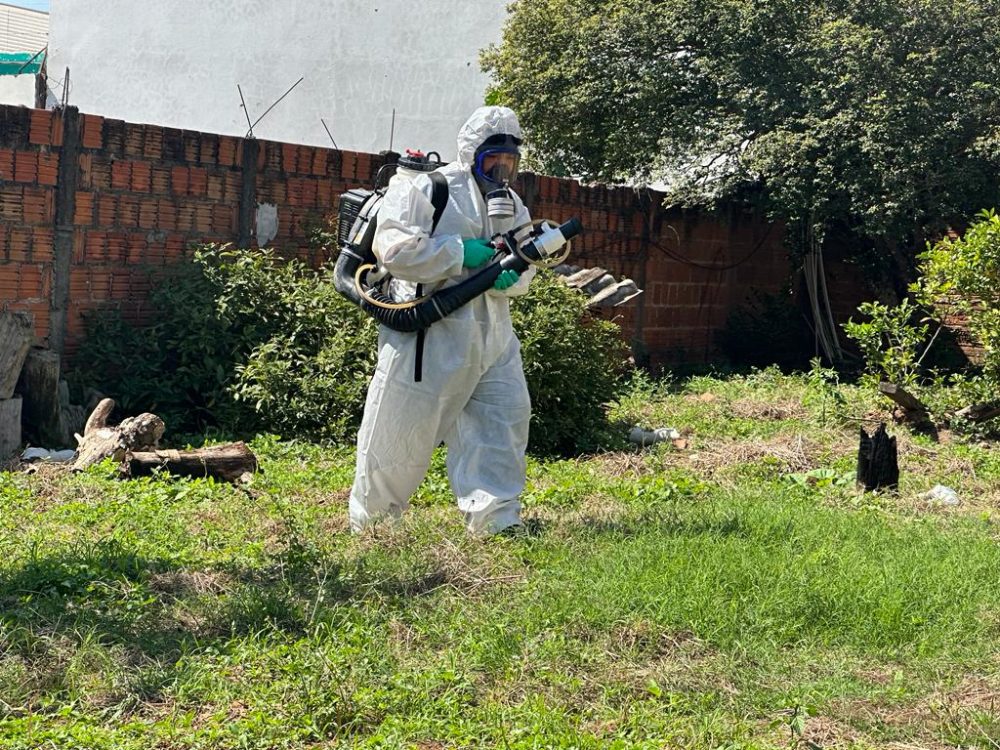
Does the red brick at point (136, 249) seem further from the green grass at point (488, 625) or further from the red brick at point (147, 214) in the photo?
the green grass at point (488, 625)

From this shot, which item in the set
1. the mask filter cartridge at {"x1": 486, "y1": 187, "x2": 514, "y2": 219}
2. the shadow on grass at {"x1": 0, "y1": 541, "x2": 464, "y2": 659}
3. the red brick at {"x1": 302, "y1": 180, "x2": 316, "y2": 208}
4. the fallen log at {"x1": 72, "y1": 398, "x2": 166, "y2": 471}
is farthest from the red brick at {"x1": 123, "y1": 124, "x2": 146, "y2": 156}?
the shadow on grass at {"x1": 0, "y1": 541, "x2": 464, "y2": 659}

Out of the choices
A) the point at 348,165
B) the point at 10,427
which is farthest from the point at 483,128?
the point at 348,165

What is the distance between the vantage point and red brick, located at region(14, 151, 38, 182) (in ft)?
26.3

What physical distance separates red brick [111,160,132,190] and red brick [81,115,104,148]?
17 cm

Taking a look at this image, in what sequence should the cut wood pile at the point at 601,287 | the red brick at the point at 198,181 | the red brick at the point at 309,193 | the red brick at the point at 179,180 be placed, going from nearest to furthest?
the red brick at the point at 179,180
the red brick at the point at 198,181
the red brick at the point at 309,193
the cut wood pile at the point at 601,287

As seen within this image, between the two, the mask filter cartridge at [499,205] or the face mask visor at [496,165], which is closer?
the mask filter cartridge at [499,205]

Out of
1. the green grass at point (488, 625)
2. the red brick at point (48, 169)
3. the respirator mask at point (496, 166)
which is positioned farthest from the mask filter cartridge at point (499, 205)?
the red brick at point (48, 169)

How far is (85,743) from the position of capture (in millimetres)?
3395

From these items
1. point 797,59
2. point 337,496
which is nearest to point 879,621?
point 337,496

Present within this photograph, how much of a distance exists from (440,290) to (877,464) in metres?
3.14

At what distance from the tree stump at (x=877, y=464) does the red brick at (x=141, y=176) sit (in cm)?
513

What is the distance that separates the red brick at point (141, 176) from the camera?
8.57 m

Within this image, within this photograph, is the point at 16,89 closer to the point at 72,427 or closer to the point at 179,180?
the point at 179,180

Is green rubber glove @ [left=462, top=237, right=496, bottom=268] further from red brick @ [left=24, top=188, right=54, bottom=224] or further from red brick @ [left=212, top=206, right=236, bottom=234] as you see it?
red brick @ [left=212, top=206, right=236, bottom=234]
